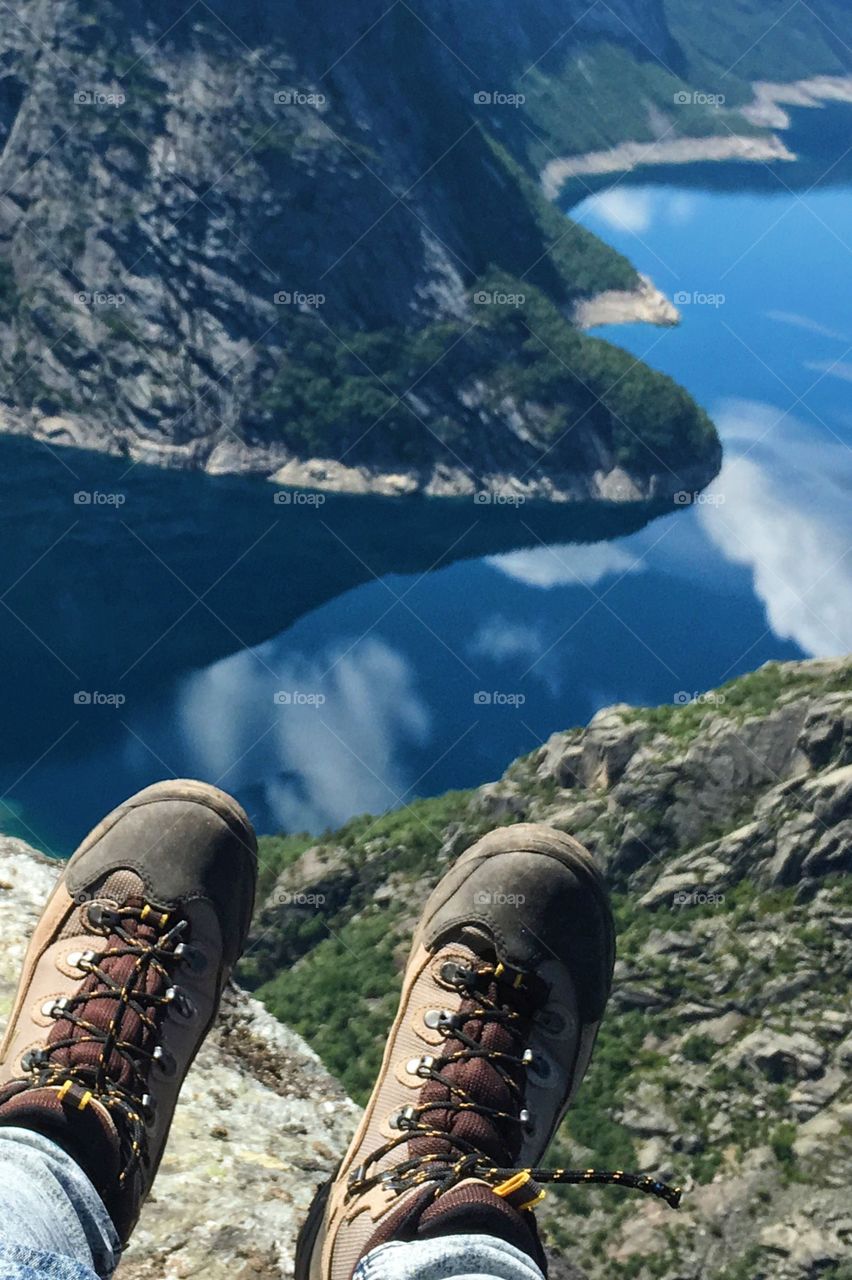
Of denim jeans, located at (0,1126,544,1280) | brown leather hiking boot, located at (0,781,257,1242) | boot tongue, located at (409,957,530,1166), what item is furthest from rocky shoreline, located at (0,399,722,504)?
denim jeans, located at (0,1126,544,1280)

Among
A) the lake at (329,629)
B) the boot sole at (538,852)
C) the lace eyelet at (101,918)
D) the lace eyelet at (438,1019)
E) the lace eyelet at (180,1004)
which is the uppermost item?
the lake at (329,629)

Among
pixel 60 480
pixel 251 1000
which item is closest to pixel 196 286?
pixel 60 480

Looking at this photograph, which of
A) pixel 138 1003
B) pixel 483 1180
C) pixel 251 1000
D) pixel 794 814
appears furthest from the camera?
pixel 794 814

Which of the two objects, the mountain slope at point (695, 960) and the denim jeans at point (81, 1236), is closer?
the denim jeans at point (81, 1236)

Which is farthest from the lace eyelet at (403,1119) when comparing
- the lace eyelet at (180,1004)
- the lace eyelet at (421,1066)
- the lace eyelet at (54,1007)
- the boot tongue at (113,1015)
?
the lace eyelet at (54,1007)

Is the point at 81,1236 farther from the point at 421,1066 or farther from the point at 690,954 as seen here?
the point at 690,954

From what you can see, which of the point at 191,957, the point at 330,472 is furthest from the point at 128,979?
the point at 330,472

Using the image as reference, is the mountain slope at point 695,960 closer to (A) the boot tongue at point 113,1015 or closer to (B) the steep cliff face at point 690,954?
(B) the steep cliff face at point 690,954

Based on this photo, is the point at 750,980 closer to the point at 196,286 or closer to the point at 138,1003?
the point at 138,1003
